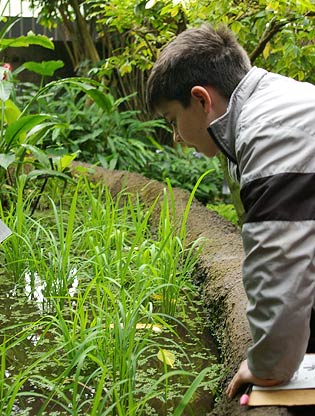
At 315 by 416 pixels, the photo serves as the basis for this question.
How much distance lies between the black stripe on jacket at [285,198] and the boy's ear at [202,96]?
39 cm

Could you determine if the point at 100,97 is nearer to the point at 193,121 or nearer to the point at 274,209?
the point at 193,121

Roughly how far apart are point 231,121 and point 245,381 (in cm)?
63

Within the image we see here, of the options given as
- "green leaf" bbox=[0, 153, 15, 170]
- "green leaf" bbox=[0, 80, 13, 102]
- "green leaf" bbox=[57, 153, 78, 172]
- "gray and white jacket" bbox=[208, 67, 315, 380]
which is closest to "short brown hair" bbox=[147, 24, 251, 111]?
"gray and white jacket" bbox=[208, 67, 315, 380]

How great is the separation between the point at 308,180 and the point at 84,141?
5.61 m

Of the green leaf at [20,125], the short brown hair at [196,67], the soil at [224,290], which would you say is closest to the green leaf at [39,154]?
the green leaf at [20,125]

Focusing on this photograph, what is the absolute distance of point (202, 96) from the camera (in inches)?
76.5

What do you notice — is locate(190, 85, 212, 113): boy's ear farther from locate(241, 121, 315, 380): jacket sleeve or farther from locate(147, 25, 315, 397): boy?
locate(241, 121, 315, 380): jacket sleeve

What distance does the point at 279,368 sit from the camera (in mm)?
1696

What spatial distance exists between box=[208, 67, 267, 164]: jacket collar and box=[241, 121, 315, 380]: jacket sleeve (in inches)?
7.0

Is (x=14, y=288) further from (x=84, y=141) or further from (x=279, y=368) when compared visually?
(x=84, y=141)

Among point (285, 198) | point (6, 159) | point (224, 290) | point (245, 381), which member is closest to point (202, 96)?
point (285, 198)

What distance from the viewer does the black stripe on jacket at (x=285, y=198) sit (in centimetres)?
159

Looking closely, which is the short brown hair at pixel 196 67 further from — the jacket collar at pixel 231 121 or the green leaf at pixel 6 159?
the green leaf at pixel 6 159

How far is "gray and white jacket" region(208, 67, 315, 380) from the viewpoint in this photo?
5.23 feet
